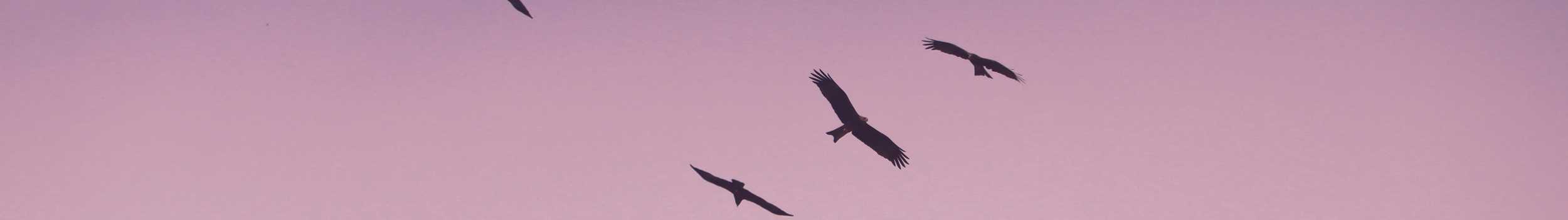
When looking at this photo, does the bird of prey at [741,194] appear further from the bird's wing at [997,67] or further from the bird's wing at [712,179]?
the bird's wing at [997,67]

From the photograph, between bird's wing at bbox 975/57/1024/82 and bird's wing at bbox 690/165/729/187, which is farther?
bird's wing at bbox 975/57/1024/82

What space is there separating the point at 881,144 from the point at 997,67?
5.32ft

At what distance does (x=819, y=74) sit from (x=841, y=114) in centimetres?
44

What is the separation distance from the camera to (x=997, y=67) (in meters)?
12.5

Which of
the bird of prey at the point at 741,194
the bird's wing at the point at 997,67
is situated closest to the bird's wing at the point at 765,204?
the bird of prey at the point at 741,194

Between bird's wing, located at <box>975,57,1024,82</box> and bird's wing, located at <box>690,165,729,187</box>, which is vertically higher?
bird's wing, located at <box>975,57,1024,82</box>

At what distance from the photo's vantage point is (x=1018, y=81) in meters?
13.1

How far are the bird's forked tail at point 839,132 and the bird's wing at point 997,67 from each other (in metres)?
1.87

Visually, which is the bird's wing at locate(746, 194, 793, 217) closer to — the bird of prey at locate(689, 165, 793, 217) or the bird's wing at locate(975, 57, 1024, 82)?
the bird of prey at locate(689, 165, 793, 217)

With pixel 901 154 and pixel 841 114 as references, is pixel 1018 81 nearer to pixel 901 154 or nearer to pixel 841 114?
pixel 901 154

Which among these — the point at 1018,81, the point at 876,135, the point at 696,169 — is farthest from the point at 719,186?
the point at 1018,81

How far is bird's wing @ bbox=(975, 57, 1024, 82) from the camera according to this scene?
1227 cm

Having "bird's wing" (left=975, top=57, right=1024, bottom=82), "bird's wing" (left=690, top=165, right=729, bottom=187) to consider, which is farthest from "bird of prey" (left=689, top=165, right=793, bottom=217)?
"bird's wing" (left=975, top=57, right=1024, bottom=82)

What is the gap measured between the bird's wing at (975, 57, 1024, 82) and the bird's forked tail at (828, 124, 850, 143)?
73.5 inches
